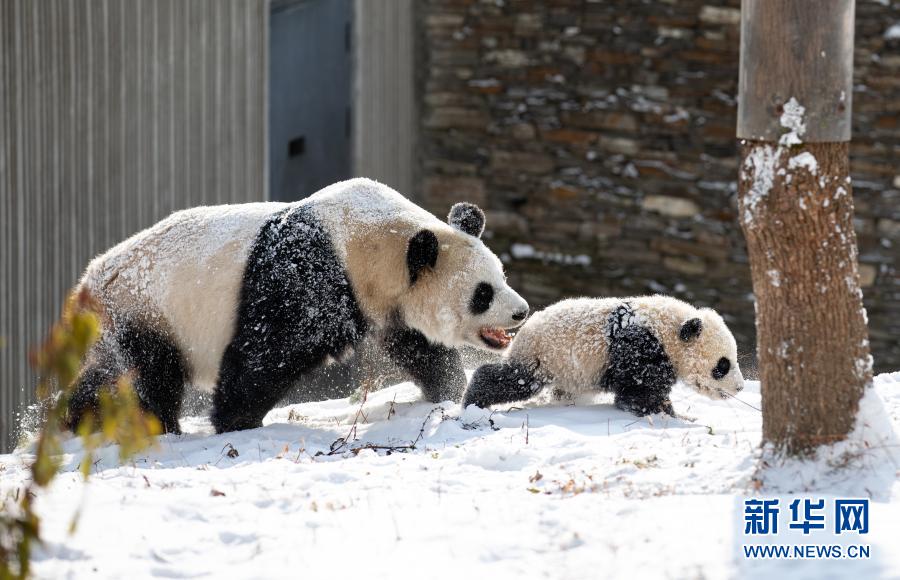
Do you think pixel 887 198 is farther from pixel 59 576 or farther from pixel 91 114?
pixel 59 576

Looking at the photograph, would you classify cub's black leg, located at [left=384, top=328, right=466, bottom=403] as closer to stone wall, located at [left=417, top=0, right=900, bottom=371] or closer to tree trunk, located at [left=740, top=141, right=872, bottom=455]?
tree trunk, located at [left=740, top=141, right=872, bottom=455]

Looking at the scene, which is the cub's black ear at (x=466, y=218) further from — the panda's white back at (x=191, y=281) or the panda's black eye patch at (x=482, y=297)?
the panda's white back at (x=191, y=281)

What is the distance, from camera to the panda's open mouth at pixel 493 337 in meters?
5.02

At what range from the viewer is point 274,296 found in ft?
15.3

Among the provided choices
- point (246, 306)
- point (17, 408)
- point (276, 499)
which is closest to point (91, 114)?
point (17, 408)

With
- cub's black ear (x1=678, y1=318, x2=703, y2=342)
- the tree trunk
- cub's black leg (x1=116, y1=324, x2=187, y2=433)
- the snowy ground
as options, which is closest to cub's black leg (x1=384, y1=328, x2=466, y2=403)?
the snowy ground

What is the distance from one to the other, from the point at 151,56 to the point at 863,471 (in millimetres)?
5020

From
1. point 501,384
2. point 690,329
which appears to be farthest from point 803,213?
point 501,384

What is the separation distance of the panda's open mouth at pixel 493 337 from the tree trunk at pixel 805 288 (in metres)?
1.53

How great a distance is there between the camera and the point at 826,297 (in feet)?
11.8

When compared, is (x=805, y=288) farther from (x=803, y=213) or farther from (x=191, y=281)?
(x=191, y=281)

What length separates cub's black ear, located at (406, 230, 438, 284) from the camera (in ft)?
15.6

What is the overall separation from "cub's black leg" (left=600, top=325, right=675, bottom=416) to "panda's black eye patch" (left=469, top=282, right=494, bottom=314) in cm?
54

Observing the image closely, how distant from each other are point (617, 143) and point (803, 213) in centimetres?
514
